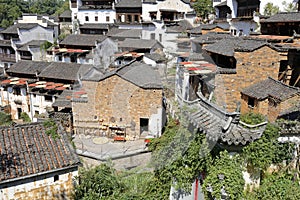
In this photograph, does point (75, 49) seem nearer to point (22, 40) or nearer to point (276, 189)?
point (22, 40)

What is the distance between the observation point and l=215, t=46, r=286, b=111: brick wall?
51.4 ft

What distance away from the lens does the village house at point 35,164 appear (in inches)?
363

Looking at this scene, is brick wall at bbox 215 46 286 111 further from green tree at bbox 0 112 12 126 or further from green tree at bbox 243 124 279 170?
green tree at bbox 0 112 12 126

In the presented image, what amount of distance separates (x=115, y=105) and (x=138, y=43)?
14619 millimetres

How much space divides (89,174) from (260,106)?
345 inches

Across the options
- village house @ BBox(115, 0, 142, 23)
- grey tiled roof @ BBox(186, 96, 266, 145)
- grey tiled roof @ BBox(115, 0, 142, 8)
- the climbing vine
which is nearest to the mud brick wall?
the climbing vine

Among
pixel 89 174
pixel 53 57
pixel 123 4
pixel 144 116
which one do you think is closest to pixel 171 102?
pixel 144 116

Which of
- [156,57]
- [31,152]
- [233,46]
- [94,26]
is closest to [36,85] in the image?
[156,57]

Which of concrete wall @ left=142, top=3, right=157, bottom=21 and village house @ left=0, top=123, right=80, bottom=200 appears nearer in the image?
village house @ left=0, top=123, right=80, bottom=200

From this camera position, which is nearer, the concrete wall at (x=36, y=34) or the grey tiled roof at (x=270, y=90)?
the grey tiled roof at (x=270, y=90)

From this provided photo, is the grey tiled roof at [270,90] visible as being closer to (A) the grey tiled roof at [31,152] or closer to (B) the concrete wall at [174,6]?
(A) the grey tiled roof at [31,152]

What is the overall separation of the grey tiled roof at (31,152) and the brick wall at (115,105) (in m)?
8.61

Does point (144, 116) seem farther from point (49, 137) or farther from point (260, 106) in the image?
point (49, 137)

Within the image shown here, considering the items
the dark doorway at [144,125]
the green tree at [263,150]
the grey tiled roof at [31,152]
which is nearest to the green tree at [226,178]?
the green tree at [263,150]
